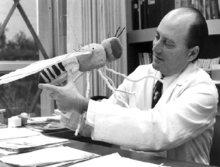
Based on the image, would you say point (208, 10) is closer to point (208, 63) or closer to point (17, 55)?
point (208, 63)

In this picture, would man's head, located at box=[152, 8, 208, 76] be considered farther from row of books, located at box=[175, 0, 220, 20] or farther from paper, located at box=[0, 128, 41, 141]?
row of books, located at box=[175, 0, 220, 20]

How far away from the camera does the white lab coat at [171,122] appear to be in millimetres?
994

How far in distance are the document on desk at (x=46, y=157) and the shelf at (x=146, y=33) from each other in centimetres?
162

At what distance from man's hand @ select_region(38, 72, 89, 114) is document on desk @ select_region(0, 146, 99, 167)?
0.14 m

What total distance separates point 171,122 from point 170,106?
7 cm

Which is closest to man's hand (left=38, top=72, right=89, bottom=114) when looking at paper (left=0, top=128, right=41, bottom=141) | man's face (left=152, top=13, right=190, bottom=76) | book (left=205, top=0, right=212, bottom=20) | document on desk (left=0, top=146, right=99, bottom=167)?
document on desk (left=0, top=146, right=99, bottom=167)

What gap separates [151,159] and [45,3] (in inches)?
83.2

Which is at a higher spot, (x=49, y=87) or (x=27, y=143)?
(x=49, y=87)

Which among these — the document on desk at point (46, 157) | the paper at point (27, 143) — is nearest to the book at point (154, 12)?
the paper at point (27, 143)

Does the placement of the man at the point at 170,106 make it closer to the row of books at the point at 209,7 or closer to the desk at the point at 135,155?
the desk at the point at 135,155

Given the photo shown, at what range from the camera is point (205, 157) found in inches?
46.6

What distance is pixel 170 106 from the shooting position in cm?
106

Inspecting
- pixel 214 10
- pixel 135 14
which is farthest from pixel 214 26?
pixel 135 14

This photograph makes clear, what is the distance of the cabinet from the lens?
2207mm
